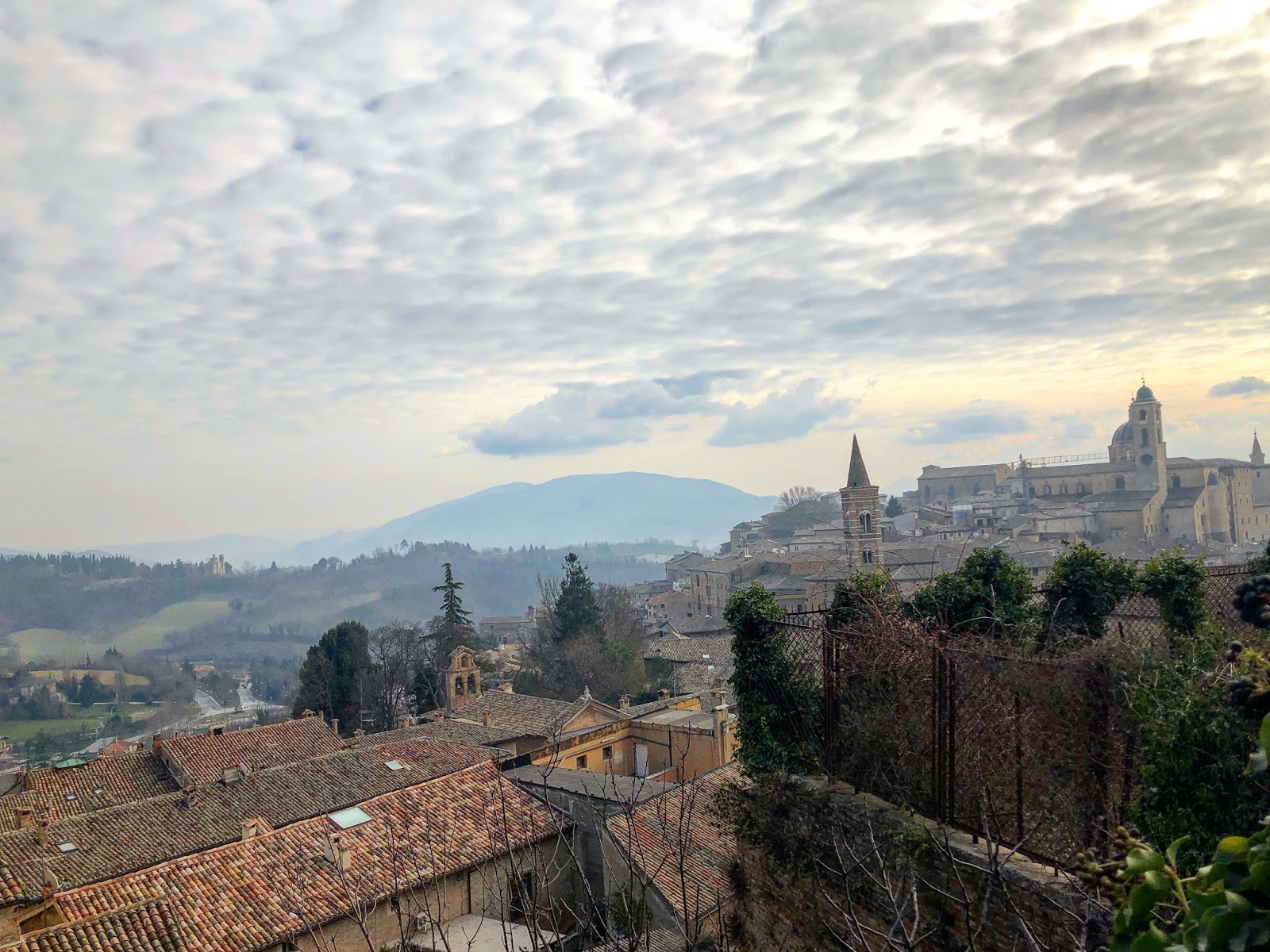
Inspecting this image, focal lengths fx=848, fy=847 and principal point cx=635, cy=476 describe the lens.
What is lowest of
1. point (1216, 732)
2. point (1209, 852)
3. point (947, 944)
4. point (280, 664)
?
point (280, 664)

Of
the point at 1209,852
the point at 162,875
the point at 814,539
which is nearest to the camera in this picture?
the point at 1209,852

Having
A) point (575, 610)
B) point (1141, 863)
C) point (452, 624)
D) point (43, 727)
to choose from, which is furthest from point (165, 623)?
point (1141, 863)

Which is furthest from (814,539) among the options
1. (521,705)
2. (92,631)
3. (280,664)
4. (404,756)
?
(92,631)

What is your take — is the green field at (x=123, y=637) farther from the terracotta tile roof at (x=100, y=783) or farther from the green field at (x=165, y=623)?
the terracotta tile roof at (x=100, y=783)

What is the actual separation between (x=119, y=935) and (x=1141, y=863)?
39.2 ft

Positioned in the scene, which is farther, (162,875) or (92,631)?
(92,631)

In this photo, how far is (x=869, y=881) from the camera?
638 centimetres

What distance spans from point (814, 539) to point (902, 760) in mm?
66923

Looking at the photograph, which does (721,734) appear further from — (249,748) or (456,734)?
(249,748)

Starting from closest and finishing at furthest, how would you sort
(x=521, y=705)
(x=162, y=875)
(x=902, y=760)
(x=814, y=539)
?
1. (x=902, y=760)
2. (x=162, y=875)
3. (x=521, y=705)
4. (x=814, y=539)

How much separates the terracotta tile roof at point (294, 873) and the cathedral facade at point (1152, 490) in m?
62.1

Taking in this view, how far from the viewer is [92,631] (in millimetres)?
145250

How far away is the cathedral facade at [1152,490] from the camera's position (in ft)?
215

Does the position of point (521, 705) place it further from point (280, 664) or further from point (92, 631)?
point (92, 631)
